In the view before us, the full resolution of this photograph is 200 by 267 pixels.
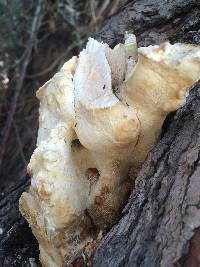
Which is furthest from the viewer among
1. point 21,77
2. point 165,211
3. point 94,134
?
point 21,77

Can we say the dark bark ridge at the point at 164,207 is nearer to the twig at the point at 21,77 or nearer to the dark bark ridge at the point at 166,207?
the dark bark ridge at the point at 166,207

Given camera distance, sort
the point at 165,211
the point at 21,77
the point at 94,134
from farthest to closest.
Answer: the point at 21,77 → the point at 94,134 → the point at 165,211

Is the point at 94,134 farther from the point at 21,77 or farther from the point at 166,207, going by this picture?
the point at 21,77

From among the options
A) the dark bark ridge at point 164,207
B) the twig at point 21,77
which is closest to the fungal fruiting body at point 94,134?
the dark bark ridge at point 164,207

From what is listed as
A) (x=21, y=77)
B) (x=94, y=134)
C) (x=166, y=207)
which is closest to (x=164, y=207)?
(x=166, y=207)

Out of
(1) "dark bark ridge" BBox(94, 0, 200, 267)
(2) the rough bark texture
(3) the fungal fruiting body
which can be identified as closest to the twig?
(2) the rough bark texture

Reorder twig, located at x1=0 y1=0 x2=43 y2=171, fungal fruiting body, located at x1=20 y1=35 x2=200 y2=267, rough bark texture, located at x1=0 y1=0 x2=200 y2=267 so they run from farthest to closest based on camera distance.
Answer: twig, located at x1=0 y1=0 x2=43 y2=171, fungal fruiting body, located at x1=20 y1=35 x2=200 y2=267, rough bark texture, located at x1=0 y1=0 x2=200 y2=267

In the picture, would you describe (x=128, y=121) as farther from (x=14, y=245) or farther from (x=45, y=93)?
(x=14, y=245)

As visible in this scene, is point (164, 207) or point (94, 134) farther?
point (94, 134)

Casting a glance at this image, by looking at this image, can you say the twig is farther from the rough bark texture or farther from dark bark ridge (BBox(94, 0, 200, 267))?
dark bark ridge (BBox(94, 0, 200, 267))
